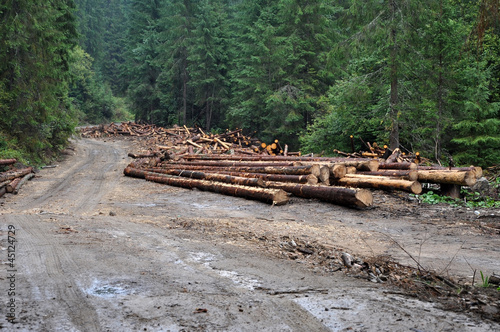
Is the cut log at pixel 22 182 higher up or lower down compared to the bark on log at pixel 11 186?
lower down

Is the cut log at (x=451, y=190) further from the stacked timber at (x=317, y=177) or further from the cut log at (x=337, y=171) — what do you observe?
the cut log at (x=337, y=171)

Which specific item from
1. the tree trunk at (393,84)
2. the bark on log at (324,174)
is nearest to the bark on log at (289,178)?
the bark on log at (324,174)

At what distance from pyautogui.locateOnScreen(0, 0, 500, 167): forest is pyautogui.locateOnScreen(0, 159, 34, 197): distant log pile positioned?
155 cm

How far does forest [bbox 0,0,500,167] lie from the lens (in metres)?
16.7

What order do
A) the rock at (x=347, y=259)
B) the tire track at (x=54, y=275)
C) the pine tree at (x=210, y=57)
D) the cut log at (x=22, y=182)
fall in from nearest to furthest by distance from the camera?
the tire track at (x=54, y=275), the rock at (x=347, y=259), the cut log at (x=22, y=182), the pine tree at (x=210, y=57)

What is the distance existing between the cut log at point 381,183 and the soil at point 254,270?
658 millimetres

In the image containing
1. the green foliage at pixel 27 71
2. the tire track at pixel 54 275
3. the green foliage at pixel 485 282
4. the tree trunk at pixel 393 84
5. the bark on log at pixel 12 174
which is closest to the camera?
the tire track at pixel 54 275

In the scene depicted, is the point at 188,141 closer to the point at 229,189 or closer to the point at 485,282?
the point at 229,189

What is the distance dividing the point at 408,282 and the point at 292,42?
25920 millimetres

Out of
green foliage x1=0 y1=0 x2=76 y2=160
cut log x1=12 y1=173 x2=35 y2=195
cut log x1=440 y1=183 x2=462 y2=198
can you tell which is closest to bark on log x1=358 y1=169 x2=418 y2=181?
cut log x1=440 y1=183 x2=462 y2=198

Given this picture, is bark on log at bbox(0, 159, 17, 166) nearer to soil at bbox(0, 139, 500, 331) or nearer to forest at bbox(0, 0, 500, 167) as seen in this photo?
forest at bbox(0, 0, 500, 167)

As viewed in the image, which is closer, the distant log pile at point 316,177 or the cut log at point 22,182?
the distant log pile at point 316,177

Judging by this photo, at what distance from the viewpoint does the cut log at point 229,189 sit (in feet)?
33.6

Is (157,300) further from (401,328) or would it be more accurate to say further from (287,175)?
(287,175)
